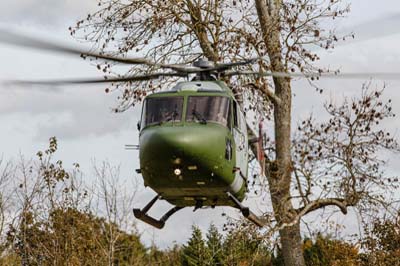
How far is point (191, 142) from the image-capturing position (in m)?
11.9

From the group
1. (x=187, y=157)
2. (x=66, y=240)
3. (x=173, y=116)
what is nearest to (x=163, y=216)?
(x=173, y=116)

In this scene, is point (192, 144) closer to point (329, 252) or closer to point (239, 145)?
point (239, 145)

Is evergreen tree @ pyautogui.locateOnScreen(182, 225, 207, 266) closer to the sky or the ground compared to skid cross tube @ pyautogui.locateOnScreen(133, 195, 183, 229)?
closer to the sky

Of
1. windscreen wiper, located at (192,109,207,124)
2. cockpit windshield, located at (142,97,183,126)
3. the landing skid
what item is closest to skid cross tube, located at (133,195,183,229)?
the landing skid

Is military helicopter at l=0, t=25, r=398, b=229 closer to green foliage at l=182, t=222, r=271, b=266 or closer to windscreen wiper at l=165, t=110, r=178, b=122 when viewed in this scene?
windscreen wiper at l=165, t=110, r=178, b=122

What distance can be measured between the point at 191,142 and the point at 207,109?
0.89 m

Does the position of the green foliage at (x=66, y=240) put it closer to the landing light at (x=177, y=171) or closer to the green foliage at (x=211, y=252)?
the green foliage at (x=211, y=252)

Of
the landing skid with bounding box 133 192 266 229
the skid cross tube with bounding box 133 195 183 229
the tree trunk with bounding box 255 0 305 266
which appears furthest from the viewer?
the tree trunk with bounding box 255 0 305 266

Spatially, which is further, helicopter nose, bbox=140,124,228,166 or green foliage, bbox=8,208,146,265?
green foliage, bbox=8,208,146,265

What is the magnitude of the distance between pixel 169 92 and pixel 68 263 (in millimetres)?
18243

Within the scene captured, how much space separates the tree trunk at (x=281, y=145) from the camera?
2233 cm

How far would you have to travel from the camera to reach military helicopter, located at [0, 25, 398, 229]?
39.1 ft

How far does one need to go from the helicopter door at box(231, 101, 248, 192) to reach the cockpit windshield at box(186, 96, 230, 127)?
60 centimetres

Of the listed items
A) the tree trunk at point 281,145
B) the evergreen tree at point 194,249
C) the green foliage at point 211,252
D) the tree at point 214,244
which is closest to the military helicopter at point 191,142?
the tree trunk at point 281,145
